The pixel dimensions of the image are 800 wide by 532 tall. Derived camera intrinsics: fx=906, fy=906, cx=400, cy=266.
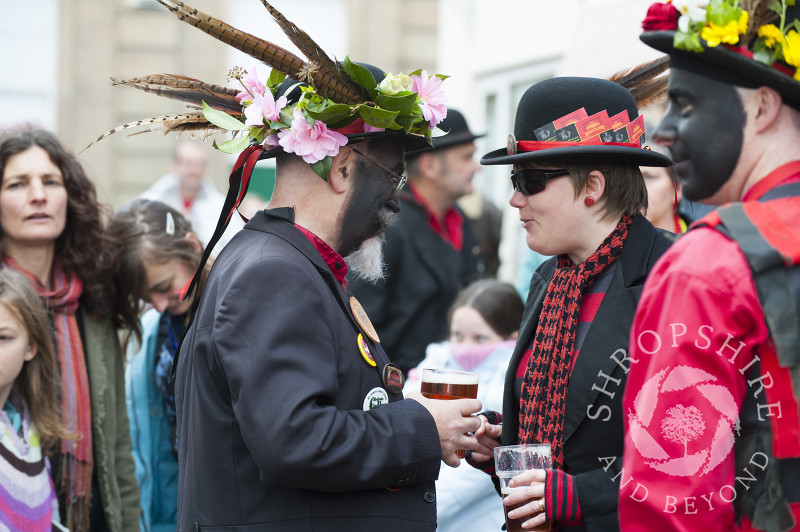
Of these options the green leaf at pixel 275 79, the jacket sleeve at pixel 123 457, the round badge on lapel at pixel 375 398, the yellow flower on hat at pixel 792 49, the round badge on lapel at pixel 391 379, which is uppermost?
the green leaf at pixel 275 79

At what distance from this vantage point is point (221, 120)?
9.40ft

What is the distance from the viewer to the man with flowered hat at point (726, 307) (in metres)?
1.79

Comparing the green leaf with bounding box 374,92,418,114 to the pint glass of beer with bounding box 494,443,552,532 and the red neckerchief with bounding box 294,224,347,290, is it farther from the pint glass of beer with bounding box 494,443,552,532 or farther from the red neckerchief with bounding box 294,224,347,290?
the pint glass of beer with bounding box 494,443,552,532

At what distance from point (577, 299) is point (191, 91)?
1397 mm

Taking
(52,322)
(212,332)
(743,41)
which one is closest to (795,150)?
(743,41)

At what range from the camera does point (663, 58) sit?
3.09 meters

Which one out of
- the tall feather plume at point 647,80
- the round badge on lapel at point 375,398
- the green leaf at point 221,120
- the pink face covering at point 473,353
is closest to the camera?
the round badge on lapel at point 375,398

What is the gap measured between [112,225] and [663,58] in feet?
8.96

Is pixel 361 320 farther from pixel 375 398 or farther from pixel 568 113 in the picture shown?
pixel 568 113

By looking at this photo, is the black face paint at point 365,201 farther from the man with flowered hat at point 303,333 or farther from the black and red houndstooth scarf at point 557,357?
the black and red houndstooth scarf at point 557,357

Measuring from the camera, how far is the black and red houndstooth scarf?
105 inches

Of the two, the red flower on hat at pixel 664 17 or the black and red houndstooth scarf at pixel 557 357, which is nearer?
the red flower on hat at pixel 664 17

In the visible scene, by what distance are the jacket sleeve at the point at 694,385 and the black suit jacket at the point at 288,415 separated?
800 mm

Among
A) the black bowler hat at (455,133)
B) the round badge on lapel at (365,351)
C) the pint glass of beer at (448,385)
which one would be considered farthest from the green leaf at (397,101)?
the black bowler hat at (455,133)
